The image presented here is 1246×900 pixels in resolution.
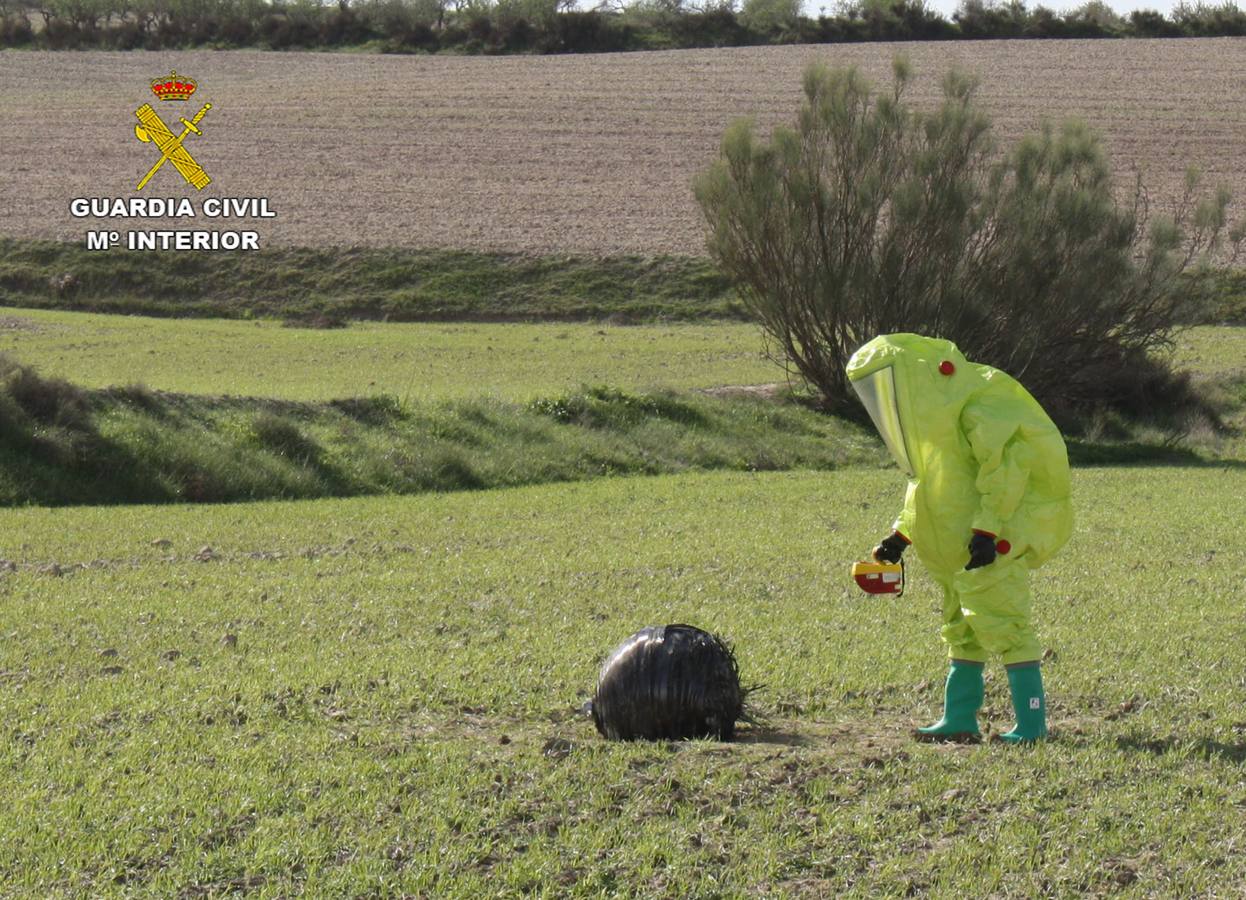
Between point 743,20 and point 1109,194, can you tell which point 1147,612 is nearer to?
point 1109,194

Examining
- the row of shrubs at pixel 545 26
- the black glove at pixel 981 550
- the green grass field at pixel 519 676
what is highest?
the row of shrubs at pixel 545 26

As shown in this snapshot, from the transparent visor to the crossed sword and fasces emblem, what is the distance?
53550mm

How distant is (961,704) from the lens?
320 inches

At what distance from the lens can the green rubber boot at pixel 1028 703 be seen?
310 inches

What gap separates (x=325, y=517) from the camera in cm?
1850

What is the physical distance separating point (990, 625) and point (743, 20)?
296ft

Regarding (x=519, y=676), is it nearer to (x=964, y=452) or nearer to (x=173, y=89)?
(x=964, y=452)

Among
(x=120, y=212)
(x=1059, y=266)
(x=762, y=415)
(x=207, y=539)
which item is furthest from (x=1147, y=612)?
(x=120, y=212)

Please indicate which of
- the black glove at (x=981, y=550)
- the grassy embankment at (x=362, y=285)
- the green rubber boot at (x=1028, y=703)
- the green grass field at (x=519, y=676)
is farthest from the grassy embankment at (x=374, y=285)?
the black glove at (x=981, y=550)

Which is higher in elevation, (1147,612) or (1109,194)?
(1109,194)

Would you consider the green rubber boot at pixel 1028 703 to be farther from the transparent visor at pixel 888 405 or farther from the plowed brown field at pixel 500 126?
the plowed brown field at pixel 500 126

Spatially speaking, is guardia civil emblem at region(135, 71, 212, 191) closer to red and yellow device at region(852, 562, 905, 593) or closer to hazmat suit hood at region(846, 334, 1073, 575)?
red and yellow device at region(852, 562, 905, 593)

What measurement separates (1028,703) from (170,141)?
206 feet

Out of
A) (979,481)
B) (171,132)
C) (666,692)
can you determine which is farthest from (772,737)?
(171,132)
